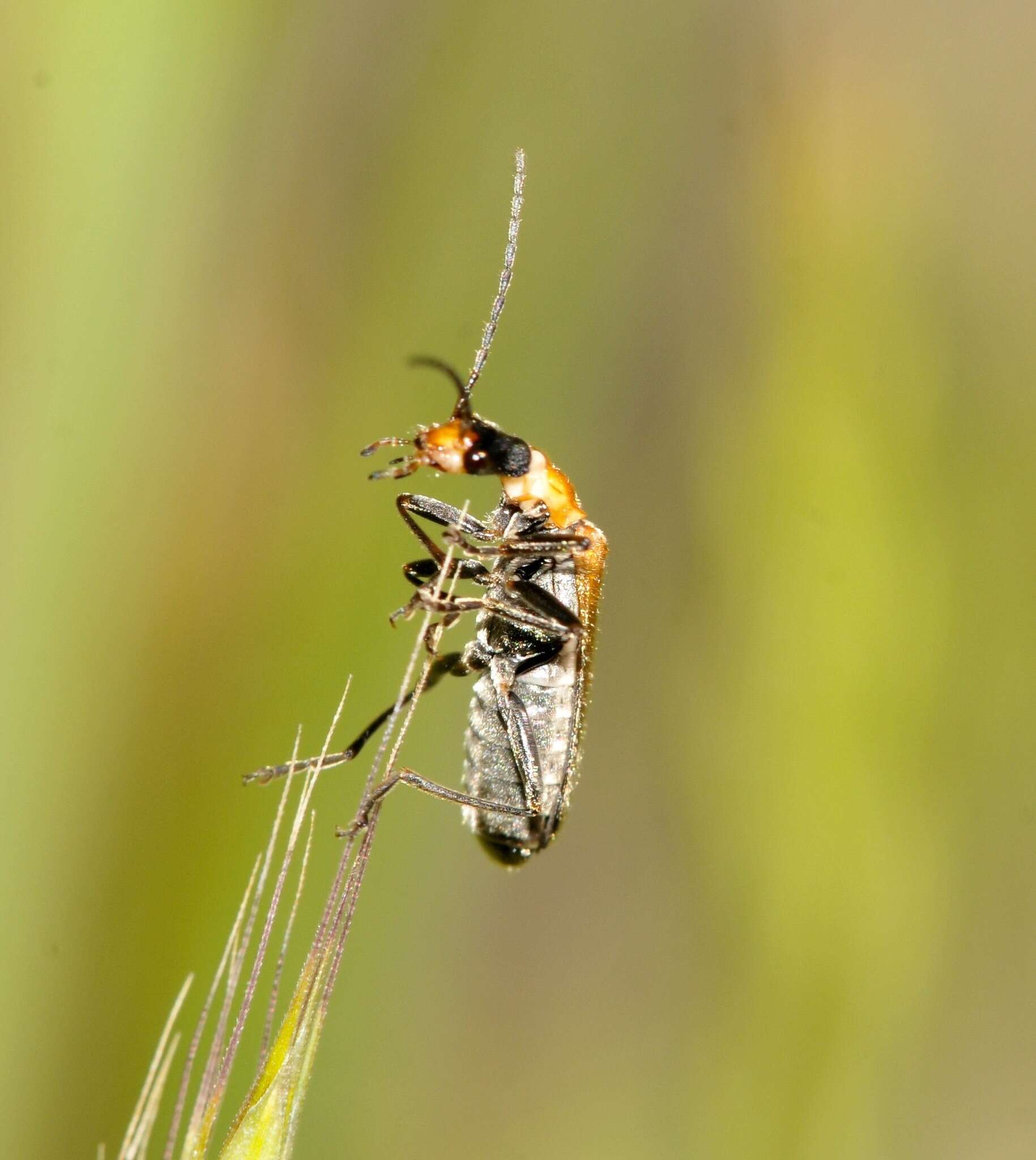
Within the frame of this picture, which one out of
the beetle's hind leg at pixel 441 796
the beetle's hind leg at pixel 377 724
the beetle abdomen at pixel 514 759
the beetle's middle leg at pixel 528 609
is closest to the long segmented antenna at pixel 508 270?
the beetle's middle leg at pixel 528 609

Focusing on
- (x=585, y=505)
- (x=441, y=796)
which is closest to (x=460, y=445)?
(x=441, y=796)

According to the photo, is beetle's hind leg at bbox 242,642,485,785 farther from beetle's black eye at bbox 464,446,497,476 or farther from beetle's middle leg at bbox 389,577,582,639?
beetle's black eye at bbox 464,446,497,476

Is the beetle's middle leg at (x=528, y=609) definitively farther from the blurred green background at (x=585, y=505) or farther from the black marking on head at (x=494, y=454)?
the blurred green background at (x=585, y=505)

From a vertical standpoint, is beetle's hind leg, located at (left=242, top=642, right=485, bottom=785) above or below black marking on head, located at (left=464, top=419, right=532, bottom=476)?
below

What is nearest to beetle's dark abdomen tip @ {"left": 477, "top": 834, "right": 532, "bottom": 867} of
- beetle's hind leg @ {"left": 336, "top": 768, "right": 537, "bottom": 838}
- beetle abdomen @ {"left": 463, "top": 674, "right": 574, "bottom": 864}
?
beetle abdomen @ {"left": 463, "top": 674, "right": 574, "bottom": 864}

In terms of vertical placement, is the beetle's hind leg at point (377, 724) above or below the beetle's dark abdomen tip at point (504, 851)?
above

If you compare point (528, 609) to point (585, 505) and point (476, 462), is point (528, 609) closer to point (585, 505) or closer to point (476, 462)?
point (476, 462)
